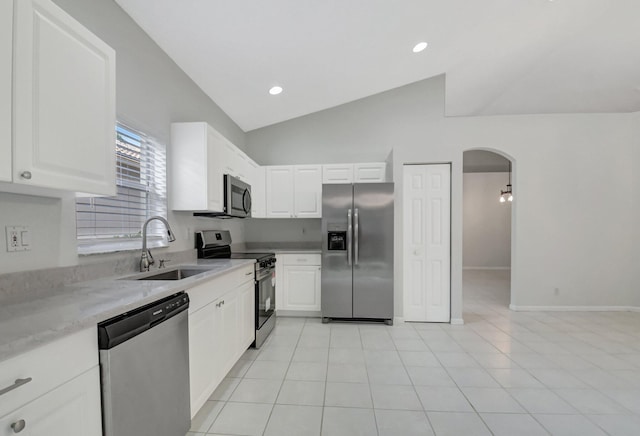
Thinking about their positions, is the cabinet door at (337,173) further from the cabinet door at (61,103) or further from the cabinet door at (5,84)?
the cabinet door at (5,84)

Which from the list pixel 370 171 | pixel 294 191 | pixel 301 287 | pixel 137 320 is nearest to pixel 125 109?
pixel 137 320

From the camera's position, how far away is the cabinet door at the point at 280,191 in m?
4.07

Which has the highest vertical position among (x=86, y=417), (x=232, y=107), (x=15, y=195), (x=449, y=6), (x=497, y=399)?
(x=449, y=6)

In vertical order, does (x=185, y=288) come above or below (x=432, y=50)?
below

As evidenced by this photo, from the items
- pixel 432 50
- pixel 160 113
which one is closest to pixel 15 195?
pixel 160 113

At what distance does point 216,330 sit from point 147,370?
28.7 inches

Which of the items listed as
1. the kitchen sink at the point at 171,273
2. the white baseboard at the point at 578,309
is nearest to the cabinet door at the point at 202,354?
the kitchen sink at the point at 171,273

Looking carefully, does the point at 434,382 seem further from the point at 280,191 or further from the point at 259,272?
the point at 280,191

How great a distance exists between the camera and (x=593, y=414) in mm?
1825

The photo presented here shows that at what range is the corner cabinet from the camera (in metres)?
4.04

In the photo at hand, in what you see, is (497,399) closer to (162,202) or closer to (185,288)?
(185,288)

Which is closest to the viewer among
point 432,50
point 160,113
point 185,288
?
point 185,288

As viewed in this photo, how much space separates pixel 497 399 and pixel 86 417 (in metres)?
2.46

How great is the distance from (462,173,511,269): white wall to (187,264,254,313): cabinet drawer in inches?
299
